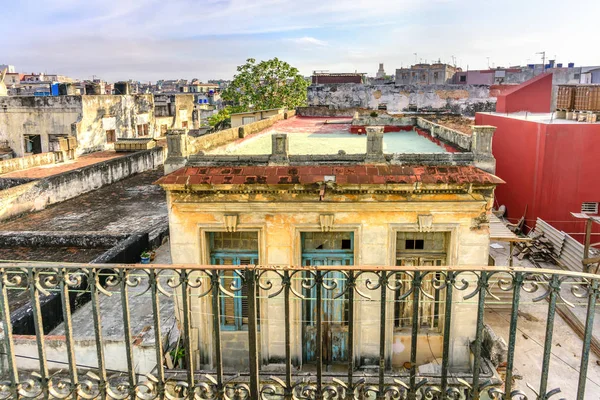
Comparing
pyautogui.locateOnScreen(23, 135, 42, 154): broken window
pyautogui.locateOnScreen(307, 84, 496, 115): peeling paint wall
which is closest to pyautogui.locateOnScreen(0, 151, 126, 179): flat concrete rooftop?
pyautogui.locateOnScreen(23, 135, 42, 154): broken window

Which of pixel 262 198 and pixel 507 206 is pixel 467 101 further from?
pixel 262 198

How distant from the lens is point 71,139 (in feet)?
80.8

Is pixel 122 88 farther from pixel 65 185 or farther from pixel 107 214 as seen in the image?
pixel 107 214

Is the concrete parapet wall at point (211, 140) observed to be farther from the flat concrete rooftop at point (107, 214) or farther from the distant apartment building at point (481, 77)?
the distant apartment building at point (481, 77)

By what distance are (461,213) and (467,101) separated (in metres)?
27.6

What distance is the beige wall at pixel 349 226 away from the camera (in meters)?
7.63

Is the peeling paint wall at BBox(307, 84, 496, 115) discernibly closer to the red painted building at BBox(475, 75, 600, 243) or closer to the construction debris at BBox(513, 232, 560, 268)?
the red painted building at BBox(475, 75, 600, 243)

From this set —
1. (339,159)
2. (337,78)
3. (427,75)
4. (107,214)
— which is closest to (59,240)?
(107,214)

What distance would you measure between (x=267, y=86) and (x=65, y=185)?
65.3 feet


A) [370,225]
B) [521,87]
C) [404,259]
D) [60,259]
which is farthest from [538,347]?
[521,87]

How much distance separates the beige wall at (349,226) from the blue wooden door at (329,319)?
0.30 m

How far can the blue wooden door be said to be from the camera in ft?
26.6

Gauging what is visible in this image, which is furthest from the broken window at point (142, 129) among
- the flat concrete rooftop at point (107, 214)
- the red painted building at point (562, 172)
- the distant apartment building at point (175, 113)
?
the red painted building at point (562, 172)

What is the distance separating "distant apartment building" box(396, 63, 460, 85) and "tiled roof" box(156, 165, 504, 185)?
43.1 meters
